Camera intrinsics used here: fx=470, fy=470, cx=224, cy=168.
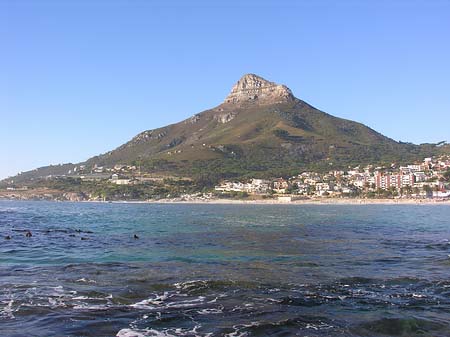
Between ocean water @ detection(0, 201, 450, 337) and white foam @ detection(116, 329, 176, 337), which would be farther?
ocean water @ detection(0, 201, 450, 337)

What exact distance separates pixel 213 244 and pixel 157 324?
25.9 meters

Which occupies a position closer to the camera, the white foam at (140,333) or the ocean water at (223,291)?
the white foam at (140,333)

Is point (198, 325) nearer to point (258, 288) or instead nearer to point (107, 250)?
point (258, 288)

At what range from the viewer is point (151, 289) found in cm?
2134

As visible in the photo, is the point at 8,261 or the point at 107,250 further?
the point at 107,250

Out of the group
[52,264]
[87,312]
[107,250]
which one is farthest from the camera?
[107,250]

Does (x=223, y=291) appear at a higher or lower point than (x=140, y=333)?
lower

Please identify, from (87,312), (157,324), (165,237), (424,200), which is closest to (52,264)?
(87,312)

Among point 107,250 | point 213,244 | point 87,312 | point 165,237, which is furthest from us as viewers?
point 165,237

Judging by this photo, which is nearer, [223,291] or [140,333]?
[140,333]

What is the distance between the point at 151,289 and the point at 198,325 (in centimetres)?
624

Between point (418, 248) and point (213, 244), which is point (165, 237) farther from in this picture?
point (418, 248)

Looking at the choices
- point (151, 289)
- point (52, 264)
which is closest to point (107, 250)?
point (52, 264)

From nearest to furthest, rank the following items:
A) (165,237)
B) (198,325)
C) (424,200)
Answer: (198,325)
(165,237)
(424,200)
